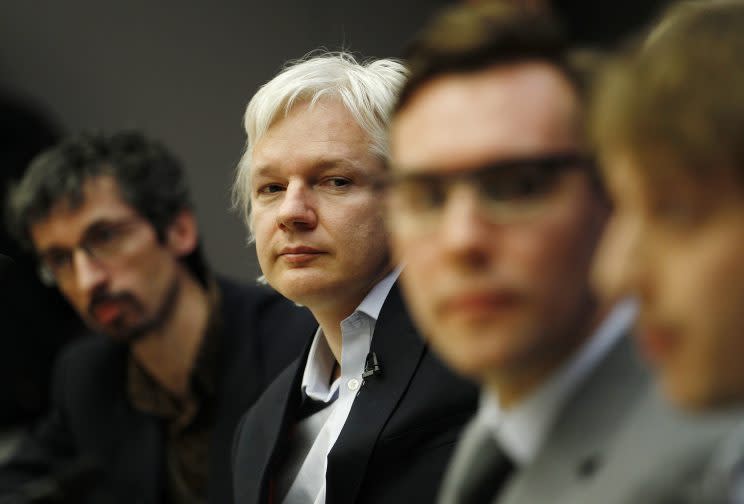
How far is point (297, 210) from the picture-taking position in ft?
5.44

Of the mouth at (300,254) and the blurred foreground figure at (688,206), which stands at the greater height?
the blurred foreground figure at (688,206)

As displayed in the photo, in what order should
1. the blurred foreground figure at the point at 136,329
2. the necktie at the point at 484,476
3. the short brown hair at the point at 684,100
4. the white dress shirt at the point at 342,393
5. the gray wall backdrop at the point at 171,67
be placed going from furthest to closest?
the gray wall backdrop at the point at 171,67, the blurred foreground figure at the point at 136,329, the white dress shirt at the point at 342,393, the necktie at the point at 484,476, the short brown hair at the point at 684,100

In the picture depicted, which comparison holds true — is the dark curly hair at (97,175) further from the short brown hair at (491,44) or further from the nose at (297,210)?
the short brown hair at (491,44)

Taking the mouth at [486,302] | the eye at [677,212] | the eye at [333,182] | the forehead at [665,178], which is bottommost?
the eye at [333,182]

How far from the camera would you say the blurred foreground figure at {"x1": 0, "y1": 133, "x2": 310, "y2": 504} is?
245 cm

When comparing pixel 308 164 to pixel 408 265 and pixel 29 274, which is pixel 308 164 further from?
pixel 29 274

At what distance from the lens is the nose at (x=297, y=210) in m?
1.66

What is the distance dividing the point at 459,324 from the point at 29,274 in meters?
3.51

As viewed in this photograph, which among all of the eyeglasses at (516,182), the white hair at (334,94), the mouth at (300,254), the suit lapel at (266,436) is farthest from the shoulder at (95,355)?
the eyeglasses at (516,182)

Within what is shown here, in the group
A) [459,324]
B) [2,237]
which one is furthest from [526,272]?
[2,237]

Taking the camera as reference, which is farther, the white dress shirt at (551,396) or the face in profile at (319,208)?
the face in profile at (319,208)

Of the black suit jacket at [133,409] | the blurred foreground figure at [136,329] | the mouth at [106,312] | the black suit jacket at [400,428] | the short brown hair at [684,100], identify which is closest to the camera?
the short brown hair at [684,100]

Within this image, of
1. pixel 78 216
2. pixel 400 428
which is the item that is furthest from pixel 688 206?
pixel 78 216

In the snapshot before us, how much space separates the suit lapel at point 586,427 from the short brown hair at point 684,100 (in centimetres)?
23
